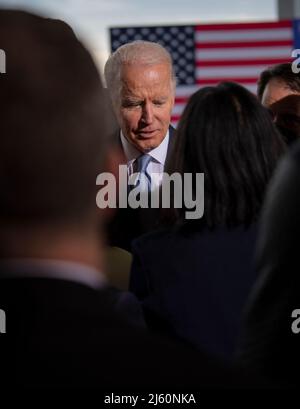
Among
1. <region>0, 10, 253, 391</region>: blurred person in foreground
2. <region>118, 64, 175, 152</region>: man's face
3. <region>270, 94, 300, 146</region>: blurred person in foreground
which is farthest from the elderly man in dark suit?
<region>0, 10, 253, 391</region>: blurred person in foreground

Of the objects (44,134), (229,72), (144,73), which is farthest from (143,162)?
(229,72)

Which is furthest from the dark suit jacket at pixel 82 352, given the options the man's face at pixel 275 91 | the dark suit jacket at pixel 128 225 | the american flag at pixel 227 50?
the american flag at pixel 227 50

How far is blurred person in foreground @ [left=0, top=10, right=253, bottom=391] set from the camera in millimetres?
733

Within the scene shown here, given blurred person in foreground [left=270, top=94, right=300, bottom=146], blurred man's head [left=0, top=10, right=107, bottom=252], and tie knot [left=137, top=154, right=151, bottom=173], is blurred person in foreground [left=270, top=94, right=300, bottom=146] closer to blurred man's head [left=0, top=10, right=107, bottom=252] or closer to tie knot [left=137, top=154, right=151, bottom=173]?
tie knot [left=137, top=154, right=151, bottom=173]

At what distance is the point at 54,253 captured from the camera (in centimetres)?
80

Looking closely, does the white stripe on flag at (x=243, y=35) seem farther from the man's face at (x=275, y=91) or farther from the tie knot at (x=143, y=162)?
the tie knot at (x=143, y=162)

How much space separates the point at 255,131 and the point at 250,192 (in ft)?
0.51

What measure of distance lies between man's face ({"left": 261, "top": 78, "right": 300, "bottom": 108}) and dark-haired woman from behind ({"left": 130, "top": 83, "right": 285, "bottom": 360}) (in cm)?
180

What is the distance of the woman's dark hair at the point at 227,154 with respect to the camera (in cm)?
205

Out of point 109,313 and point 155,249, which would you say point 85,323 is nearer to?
point 109,313

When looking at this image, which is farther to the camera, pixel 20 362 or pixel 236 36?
pixel 236 36

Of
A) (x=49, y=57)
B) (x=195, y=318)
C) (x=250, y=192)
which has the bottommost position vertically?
(x=195, y=318)

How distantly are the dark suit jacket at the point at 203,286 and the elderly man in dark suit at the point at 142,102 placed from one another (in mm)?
1470

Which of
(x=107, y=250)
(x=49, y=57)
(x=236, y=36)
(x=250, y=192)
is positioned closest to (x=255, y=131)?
(x=250, y=192)
